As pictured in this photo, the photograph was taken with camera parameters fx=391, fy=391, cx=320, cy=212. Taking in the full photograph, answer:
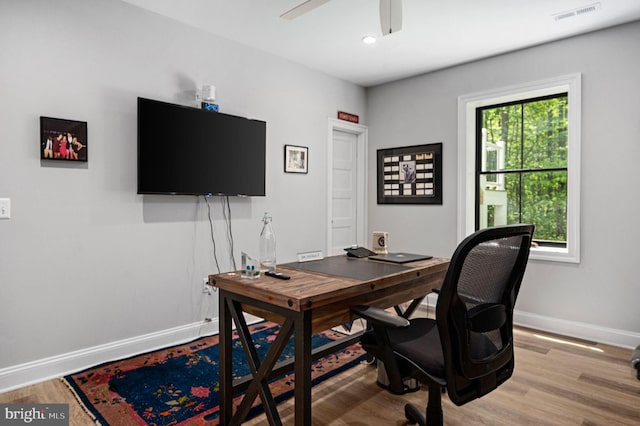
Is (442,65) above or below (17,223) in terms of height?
above

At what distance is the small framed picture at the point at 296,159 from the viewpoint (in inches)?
160

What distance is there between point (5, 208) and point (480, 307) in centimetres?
275

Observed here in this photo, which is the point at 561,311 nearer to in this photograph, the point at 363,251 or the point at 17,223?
the point at 363,251

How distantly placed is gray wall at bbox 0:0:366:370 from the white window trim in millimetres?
2150

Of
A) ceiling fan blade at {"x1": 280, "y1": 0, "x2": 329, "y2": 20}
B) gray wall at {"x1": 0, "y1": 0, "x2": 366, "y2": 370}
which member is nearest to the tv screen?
gray wall at {"x1": 0, "y1": 0, "x2": 366, "y2": 370}

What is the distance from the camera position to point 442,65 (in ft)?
13.8

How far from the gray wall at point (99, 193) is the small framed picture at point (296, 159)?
484 millimetres

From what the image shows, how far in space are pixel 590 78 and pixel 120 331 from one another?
437cm

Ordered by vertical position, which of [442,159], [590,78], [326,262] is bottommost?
[326,262]

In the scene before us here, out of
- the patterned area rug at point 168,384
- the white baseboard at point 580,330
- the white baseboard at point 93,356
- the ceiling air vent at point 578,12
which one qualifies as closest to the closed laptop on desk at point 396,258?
the patterned area rug at point 168,384

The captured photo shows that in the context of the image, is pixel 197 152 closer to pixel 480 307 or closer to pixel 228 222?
pixel 228 222

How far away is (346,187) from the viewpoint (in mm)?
4934

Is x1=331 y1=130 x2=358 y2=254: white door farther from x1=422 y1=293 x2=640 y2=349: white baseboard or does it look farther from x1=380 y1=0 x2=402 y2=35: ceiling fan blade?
x1=380 y1=0 x2=402 y2=35: ceiling fan blade

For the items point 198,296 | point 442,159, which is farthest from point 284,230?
point 442,159
